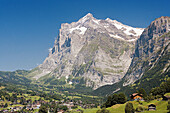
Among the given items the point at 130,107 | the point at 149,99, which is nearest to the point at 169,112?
the point at 130,107

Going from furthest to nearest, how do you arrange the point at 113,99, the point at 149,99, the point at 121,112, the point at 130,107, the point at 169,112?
the point at 113,99 → the point at 149,99 → the point at 121,112 → the point at 130,107 → the point at 169,112

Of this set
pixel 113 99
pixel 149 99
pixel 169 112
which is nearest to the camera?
pixel 169 112

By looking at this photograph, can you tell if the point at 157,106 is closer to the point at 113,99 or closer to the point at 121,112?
the point at 121,112

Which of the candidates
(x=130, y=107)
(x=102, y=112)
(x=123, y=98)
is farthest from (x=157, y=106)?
(x=123, y=98)

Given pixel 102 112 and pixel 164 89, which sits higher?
pixel 164 89

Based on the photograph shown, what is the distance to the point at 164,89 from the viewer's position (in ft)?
485

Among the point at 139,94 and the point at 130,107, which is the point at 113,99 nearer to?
the point at 139,94

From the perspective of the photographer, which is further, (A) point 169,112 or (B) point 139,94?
(B) point 139,94

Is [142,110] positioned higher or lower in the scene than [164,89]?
lower

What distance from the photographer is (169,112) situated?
305ft

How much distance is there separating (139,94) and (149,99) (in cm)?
2832

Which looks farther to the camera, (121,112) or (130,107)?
(121,112)

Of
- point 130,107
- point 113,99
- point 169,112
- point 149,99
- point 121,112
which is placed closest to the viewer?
point 169,112

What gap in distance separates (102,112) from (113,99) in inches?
1929
